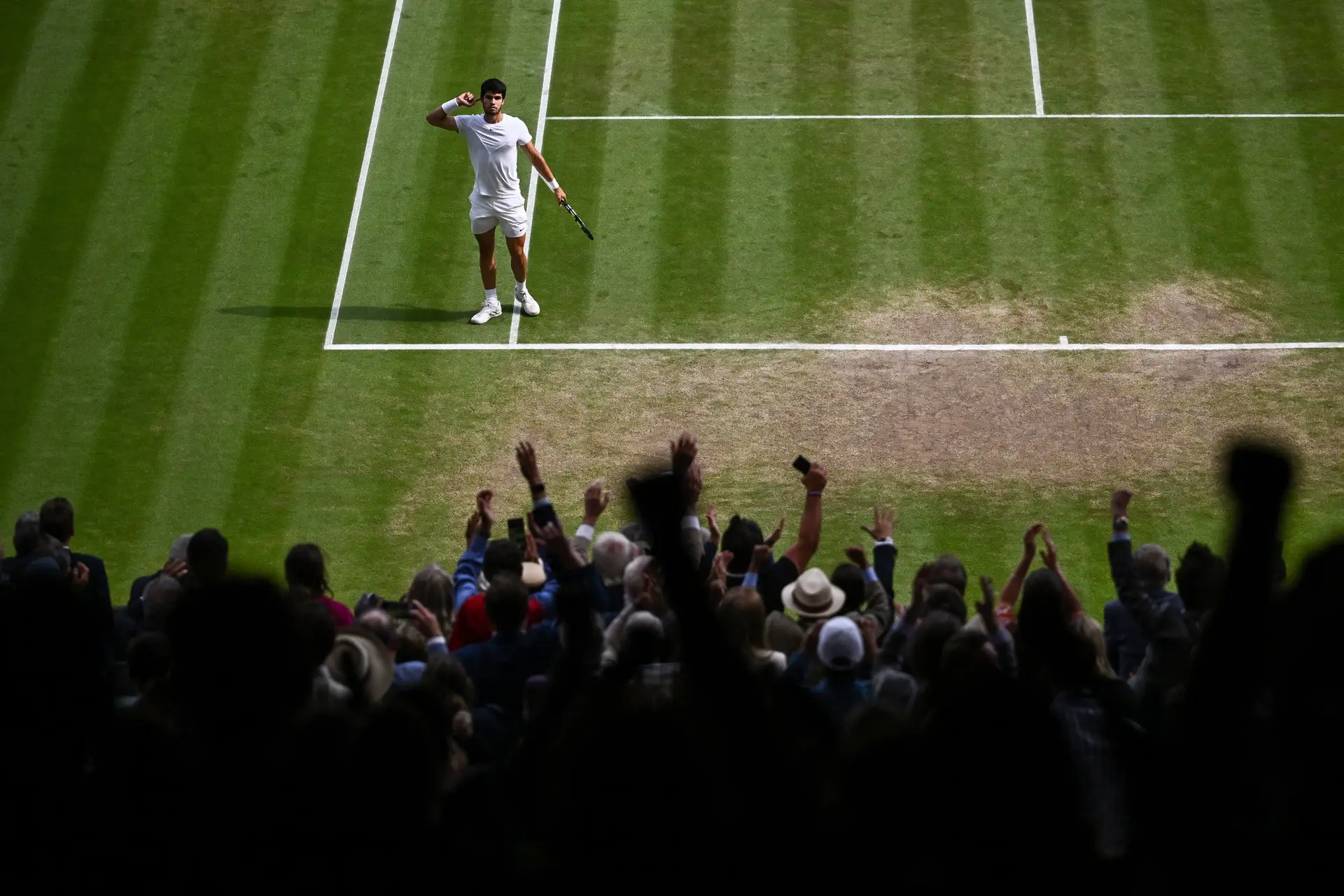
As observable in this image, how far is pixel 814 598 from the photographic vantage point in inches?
362

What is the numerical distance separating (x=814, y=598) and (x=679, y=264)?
26.5ft

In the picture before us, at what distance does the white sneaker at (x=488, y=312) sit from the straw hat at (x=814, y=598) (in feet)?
24.6

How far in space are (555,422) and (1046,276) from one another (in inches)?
209

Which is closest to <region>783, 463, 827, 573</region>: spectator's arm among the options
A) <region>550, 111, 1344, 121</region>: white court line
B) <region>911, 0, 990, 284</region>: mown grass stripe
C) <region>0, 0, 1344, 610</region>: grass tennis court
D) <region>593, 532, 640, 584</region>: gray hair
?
<region>593, 532, 640, 584</region>: gray hair

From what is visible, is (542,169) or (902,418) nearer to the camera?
(902,418)

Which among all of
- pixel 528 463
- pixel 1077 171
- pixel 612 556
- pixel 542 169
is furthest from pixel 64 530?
pixel 1077 171

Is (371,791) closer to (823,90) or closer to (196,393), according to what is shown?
(196,393)

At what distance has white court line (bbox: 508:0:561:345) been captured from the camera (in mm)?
16266

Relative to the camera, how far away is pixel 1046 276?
650 inches

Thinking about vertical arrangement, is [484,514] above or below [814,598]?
above

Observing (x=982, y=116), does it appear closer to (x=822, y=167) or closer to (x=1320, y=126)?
(x=822, y=167)

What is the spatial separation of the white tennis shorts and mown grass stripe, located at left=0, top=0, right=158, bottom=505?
4.26 m

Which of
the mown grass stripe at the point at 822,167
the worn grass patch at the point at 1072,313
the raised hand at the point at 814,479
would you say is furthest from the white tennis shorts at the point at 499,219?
the raised hand at the point at 814,479

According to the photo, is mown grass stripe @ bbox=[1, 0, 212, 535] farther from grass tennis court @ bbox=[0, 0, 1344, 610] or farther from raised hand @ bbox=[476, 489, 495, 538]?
raised hand @ bbox=[476, 489, 495, 538]
